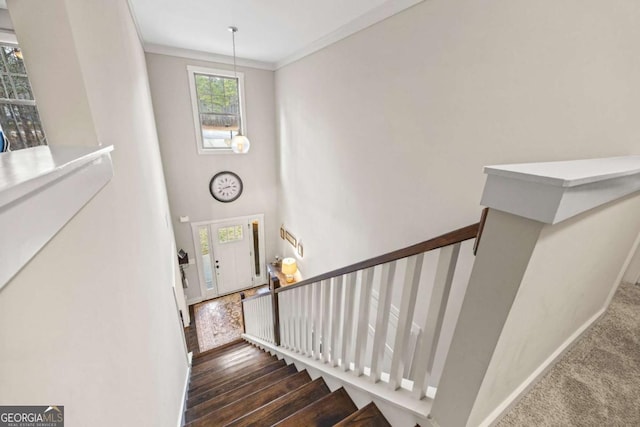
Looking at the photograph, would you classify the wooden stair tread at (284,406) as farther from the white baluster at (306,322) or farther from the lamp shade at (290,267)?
the lamp shade at (290,267)

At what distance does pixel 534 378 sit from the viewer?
3.59ft

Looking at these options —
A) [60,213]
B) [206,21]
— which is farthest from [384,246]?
[206,21]

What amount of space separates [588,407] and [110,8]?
3.11 meters

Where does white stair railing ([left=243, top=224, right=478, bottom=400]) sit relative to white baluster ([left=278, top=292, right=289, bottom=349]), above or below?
above

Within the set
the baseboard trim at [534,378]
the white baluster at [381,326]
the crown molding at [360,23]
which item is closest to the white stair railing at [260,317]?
the white baluster at [381,326]

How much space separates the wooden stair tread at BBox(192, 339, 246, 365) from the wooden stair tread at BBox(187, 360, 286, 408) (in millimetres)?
1005

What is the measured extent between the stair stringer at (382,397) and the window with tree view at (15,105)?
1.85 m

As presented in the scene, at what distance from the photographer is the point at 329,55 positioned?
2975mm

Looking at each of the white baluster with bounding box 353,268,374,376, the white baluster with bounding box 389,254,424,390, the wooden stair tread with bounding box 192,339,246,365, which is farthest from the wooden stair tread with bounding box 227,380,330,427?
the wooden stair tread with bounding box 192,339,246,365

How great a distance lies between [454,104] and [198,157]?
411 cm

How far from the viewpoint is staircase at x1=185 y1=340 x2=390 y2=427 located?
1.41m

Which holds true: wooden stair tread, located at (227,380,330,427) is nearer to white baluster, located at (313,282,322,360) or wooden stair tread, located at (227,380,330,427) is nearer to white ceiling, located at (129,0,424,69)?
white baluster, located at (313,282,322,360)

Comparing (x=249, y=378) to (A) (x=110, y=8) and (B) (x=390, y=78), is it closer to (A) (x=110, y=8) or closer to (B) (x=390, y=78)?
(A) (x=110, y=8)

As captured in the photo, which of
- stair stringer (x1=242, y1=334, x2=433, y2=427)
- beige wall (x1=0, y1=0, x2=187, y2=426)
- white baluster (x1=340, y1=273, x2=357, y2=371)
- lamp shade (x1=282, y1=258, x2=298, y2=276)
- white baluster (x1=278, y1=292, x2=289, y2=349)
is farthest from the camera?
lamp shade (x1=282, y1=258, x2=298, y2=276)
